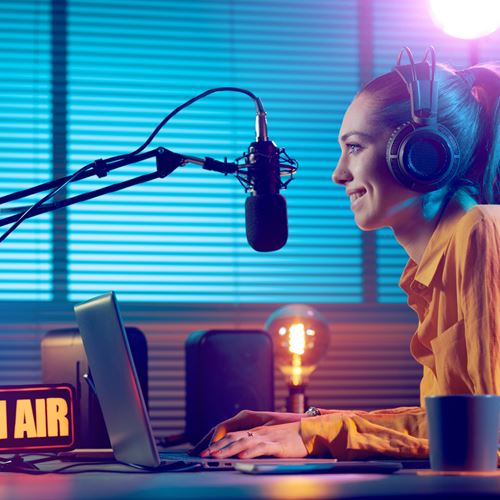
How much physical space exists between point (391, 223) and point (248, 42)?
217 cm

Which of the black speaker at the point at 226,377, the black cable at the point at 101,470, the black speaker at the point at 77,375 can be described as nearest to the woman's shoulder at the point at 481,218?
the black cable at the point at 101,470

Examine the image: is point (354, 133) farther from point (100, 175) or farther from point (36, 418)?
point (36, 418)

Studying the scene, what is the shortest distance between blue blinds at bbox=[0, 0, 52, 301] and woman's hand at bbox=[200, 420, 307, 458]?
6.86ft

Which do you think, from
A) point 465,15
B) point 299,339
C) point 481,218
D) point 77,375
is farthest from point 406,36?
point 481,218

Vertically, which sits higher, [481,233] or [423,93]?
[423,93]

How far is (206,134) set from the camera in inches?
133

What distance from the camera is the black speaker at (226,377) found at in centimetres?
262

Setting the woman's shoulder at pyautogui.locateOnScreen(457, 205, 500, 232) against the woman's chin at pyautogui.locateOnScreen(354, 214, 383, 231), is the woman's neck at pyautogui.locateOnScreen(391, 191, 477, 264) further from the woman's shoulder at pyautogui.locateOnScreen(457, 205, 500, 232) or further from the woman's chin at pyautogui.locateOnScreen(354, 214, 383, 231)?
the woman's shoulder at pyautogui.locateOnScreen(457, 205, 500, 232)

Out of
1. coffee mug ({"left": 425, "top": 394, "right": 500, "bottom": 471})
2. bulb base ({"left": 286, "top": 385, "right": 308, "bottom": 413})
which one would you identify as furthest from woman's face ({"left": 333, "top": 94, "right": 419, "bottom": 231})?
bulb base ({"left": 286, "top": 385, "right": 308, "bottom": 413})

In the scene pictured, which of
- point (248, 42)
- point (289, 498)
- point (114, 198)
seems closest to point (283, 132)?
point (248, 42)

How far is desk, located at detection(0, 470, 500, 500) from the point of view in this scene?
750 mm

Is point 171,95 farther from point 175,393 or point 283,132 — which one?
point 175,393

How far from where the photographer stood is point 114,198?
10.7ft

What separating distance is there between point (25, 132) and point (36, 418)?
7.50ft
